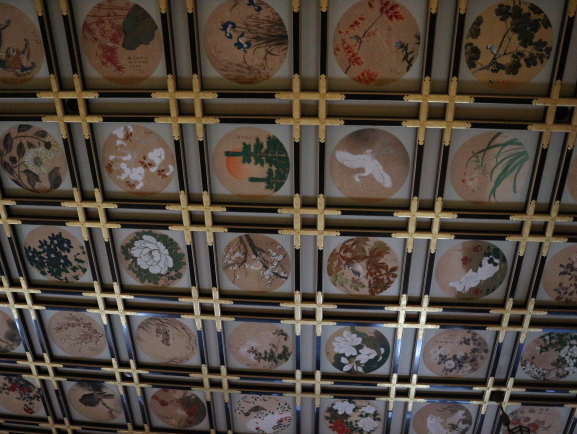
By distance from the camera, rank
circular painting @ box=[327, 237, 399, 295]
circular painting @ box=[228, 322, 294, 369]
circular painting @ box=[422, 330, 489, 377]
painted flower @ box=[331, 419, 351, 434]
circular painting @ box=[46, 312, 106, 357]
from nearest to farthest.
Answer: circular painting @ box=[327, 237, 399, 295], circular painting @ box=[422, 330, 489, 377], circular painting @ box=[228, 322, 294, 369], circular painting @ box=[46, 312, 106, 357], painted flower @ box=[331, 419, 351, 434]

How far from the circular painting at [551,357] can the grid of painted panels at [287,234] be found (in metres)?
0.20

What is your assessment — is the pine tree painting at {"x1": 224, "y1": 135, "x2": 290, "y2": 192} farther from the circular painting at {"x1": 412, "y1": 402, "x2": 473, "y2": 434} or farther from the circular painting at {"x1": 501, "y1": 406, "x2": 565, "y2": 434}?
the circular painting at {"x1": 501, "y1": 406, "x2": 565, "y2": 434}

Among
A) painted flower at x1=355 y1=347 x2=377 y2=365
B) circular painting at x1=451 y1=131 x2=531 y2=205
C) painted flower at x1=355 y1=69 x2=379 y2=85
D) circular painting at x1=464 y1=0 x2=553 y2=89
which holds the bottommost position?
painted flower at x1=355 y1=347 x2=377 y2=365

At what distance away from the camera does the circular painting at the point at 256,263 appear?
28.4 ft

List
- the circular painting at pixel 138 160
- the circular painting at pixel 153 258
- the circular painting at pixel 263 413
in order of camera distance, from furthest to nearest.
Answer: the circular painting at pixel 263 413, the circular painting at pixel 153 258, the circular painting at pixel 138 160

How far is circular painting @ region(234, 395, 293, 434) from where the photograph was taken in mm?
10164

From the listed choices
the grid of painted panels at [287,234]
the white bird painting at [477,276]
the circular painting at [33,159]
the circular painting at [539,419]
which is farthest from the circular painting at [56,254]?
the circular painting at [539,419]

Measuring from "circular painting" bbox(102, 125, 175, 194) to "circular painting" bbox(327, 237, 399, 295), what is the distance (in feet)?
12.6

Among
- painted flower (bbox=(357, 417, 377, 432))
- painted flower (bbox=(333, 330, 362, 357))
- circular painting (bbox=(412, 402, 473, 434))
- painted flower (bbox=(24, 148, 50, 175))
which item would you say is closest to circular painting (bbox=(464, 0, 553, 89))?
painted flower (bbox=(333, 330, 362, 357))

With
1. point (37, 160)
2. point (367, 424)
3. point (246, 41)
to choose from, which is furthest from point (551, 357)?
point (37, 160)

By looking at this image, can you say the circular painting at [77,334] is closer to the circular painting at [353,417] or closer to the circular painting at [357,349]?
the circular painting at [357,349]

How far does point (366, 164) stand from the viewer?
7.86m

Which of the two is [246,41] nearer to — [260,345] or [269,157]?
[269,157]

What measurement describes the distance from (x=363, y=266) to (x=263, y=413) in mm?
4814
